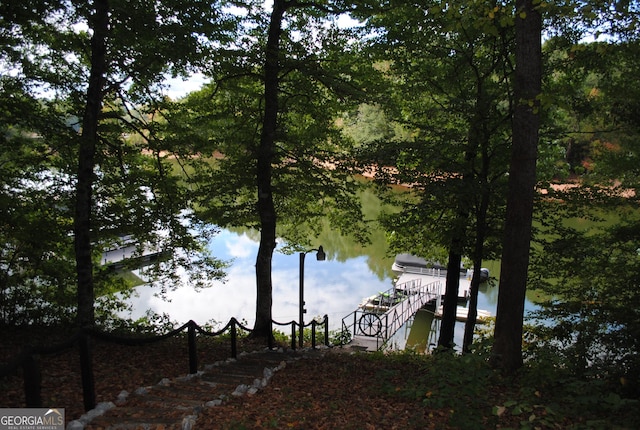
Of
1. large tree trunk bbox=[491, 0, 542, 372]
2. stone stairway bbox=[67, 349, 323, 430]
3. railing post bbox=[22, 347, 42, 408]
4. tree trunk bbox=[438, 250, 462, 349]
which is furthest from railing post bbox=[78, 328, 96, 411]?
tree trunk bbox=[438, 250, 462, 349]

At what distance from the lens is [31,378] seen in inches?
144

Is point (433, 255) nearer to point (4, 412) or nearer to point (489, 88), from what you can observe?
point (489, 88)

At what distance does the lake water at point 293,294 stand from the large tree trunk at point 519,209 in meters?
10.1

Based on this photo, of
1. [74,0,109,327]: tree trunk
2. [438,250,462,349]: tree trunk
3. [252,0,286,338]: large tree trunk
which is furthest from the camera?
[438,250,462,349]: tree trunk

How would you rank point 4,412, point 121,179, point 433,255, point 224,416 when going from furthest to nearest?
point 433,255 → point 121,179 → point 224,416 → point 4,412

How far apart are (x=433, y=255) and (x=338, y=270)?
11204 mm

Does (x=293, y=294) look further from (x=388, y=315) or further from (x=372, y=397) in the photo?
(x=372, y=397)

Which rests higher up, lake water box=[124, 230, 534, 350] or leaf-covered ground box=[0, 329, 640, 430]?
leaf-covered ground box=[0, 329, 640, 430]

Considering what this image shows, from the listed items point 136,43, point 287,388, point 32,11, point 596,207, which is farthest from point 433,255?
point 32,11

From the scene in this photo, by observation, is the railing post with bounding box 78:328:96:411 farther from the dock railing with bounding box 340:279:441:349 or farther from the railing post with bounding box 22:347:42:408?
the dock railing with bounding box 340:279:441:349

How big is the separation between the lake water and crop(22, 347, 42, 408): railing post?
1050 cm

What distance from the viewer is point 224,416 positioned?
14.6ft

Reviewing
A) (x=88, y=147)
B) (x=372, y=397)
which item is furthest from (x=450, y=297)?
(x=88, y=147)

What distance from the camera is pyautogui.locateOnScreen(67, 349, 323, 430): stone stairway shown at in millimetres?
4102
